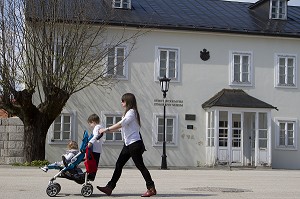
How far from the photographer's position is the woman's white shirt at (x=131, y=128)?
386 inches

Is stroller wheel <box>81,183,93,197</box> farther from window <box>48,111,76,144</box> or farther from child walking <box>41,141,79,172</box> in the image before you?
window <box>48,111,76,144</box>

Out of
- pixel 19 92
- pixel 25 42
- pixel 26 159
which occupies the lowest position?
pixel 26 159

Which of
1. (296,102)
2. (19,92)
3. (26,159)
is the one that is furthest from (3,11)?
(296,102)

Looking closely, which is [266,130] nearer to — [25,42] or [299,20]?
[299,20]

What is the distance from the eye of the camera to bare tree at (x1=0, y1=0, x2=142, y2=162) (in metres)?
21.0

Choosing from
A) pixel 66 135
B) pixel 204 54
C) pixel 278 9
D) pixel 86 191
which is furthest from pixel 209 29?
pixel 86 191

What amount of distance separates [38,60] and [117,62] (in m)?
5.65

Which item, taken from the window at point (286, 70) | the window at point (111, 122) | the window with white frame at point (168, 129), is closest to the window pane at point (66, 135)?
the window at point (111, 122)

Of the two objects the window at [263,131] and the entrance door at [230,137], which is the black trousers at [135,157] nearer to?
the entrance door at [230,137]

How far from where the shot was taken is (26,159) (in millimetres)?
21344

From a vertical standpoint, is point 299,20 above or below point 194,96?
above

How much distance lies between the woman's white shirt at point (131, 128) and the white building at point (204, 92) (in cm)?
1617

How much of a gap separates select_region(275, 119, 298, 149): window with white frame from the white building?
51 millimetres

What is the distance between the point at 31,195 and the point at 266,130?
61.2 feet
